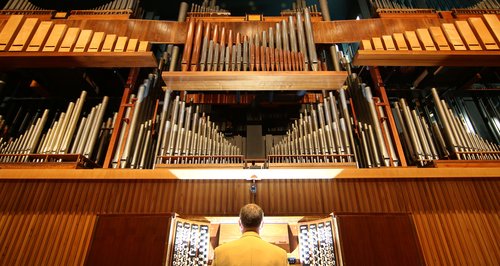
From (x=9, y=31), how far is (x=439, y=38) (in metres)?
7.51

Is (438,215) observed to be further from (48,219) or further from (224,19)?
(224,19)

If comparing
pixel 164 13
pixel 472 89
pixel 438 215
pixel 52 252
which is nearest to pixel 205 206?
pixel 52 252

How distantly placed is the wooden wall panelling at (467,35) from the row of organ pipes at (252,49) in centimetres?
243

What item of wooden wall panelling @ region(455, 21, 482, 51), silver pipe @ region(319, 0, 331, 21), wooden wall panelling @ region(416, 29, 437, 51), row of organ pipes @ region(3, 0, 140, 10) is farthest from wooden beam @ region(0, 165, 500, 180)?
row of organ pipes @ region(3, 0, 140, 10)

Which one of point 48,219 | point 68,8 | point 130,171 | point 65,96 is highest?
point 68,8

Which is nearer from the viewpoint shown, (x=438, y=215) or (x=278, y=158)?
(x=438, y=215)

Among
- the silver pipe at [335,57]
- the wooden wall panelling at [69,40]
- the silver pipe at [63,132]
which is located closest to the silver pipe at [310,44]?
the silver pipe at [335,57]

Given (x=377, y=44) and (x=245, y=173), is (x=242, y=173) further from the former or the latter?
(x=377, y=44)

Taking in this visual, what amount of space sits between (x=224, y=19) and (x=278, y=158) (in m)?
3.49

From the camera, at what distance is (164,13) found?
8852 mm

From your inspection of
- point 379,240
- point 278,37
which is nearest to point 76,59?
point 278,37

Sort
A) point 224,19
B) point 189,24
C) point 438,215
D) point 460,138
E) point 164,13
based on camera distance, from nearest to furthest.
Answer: point 438,215, point 460,138, point 189,24, point 224,19, point 164,13

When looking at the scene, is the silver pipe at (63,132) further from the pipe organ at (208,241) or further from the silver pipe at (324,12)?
the silver pipe at (324,12)

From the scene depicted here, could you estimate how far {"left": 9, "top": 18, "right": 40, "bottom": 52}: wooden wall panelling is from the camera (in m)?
4.63
